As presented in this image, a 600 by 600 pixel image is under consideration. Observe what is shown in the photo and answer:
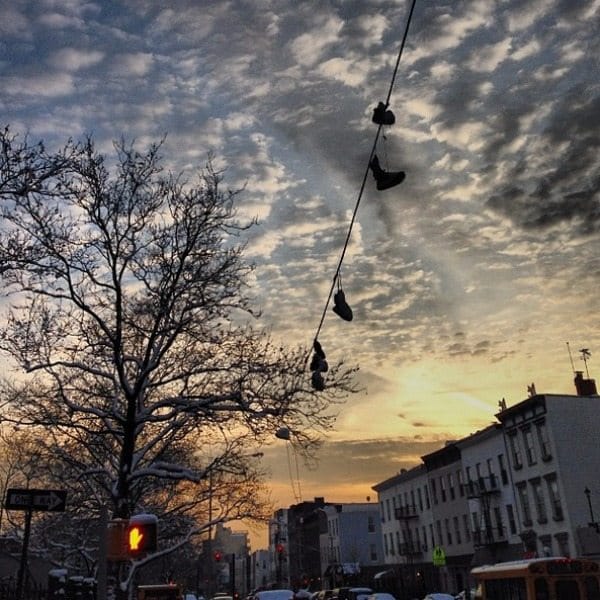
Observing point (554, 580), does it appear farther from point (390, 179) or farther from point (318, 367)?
point (390, 179)

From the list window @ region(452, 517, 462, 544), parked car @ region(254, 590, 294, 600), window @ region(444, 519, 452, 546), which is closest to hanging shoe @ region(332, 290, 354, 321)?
parked car @ region(254, 590, 294, 600)

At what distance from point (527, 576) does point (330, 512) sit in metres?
81.8

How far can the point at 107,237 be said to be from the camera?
1839cm

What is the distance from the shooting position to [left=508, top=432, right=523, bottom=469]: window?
1727 inches

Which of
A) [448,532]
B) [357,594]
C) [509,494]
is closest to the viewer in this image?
[357,594]

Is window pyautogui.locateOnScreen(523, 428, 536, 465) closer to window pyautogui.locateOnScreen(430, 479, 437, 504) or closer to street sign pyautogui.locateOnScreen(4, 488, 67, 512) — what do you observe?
window pyautogui.locateOnScreen(430, 479, 437, 504)

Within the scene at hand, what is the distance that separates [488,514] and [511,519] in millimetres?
3238

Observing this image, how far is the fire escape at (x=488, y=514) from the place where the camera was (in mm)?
46219

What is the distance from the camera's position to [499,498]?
154 ft

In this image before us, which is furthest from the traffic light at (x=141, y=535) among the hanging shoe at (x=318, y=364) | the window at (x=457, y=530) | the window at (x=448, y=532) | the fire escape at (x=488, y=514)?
the window at (x=448, y=532)

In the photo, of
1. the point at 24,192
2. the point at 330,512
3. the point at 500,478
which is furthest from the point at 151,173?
the point at 330,512

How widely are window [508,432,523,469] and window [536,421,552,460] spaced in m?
2.78

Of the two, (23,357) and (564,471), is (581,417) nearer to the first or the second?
(564,471)

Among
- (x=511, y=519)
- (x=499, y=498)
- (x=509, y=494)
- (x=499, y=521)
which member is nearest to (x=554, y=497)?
(x=509, y=494)
